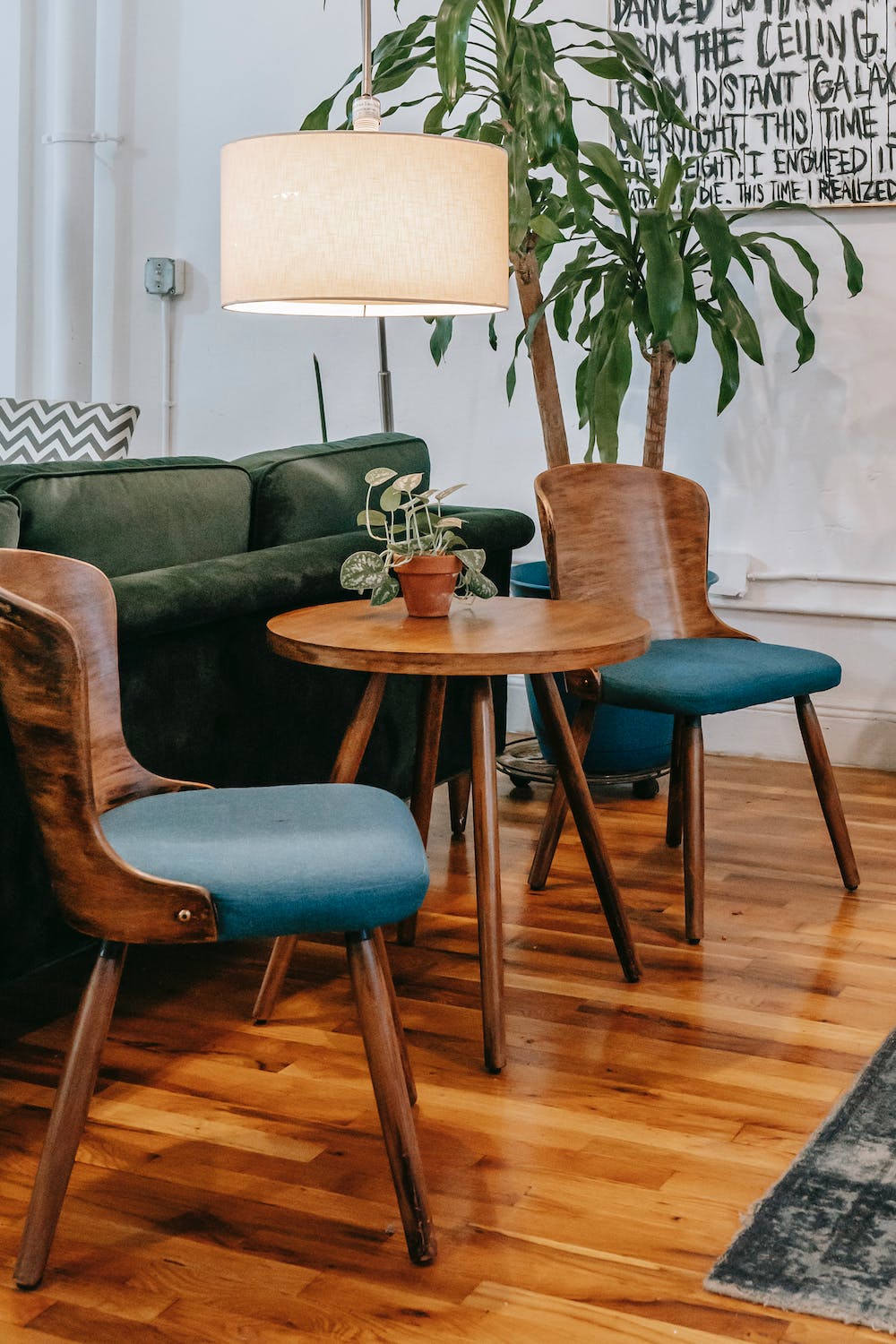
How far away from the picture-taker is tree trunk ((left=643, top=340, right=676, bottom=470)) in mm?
3557

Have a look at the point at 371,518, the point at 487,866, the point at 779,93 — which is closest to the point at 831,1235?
the point at 487,866

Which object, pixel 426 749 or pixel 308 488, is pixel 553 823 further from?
pixel 308 488

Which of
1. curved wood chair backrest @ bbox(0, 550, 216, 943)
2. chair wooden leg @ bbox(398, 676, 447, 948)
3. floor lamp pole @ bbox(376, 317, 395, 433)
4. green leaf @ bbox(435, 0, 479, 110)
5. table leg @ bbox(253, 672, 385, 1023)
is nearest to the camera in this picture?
curved wood chair backrest @ bbox(0, 550, 216, 943)

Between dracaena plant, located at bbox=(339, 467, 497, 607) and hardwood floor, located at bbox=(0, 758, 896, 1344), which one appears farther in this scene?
dracaena plant, located at bbox=(339, 467, 497, 607)

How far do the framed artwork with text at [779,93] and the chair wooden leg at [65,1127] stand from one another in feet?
10.3

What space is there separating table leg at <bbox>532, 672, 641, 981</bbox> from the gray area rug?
0.53 m

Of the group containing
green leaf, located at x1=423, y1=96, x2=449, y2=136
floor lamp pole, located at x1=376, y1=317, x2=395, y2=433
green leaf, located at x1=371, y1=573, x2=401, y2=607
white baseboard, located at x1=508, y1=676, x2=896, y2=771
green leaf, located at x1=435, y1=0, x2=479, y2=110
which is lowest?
white baseboard, located at x1=508, y1=676, x2=896, y2=771

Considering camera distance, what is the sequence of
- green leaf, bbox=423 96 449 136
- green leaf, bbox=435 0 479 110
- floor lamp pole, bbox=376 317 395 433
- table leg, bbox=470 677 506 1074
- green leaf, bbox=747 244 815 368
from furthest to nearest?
1. floor lamp pole, bbox=376 317 395 433
2. green leaf, bbox=747 244 815 368
3. green leaf, bbox=423 96 449 136
4. green leaf, bbox=435 0 479 110
5. table leg, bbox=470 677 506 1074

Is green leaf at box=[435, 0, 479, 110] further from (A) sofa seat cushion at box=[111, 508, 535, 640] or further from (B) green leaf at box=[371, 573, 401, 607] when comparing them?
(B) green leaf at box=[371, 573, 401, 607]

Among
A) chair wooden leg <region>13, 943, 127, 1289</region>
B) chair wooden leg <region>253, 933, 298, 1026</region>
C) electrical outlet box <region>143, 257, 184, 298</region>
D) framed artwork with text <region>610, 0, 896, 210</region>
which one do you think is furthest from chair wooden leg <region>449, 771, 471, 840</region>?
electrical outlet box <region>143, 257, 184, 298</region>

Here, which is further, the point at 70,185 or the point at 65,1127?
the point at 70,185

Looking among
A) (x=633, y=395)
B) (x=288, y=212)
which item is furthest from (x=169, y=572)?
(x=633, y=395)

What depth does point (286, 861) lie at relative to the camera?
5.09 ft

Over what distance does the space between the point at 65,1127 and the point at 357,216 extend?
1211 mm
